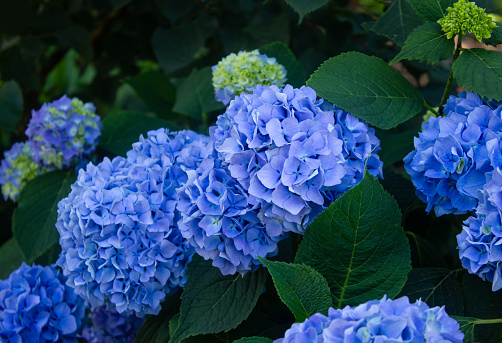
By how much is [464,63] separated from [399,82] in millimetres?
108

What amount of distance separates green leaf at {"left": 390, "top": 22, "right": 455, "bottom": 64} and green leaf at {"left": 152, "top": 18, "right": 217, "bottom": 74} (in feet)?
2.79

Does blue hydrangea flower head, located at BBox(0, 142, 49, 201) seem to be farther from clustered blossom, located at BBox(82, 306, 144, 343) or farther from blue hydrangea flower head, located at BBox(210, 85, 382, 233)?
blue hydrangea flower head, located at BBox(210, 85, 382, 233)

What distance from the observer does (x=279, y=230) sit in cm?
76

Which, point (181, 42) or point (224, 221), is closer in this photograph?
point (224, 221)

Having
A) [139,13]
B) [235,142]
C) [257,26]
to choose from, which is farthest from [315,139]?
[139,13]

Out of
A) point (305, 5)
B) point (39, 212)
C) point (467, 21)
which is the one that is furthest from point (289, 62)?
point (39, 212)

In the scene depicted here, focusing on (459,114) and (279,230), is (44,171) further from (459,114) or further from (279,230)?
(459,114)

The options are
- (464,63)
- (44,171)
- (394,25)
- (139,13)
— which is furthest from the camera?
(139,13)

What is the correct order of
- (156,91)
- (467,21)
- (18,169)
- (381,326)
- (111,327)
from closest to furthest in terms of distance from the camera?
(381,326) → (467,21) → (111,327) → (18,169) → (156,91)

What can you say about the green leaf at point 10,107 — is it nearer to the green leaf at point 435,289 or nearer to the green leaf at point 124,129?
the green leaf at point 124,129

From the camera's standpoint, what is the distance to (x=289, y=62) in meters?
1.15

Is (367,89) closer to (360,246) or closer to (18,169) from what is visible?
(360,246)

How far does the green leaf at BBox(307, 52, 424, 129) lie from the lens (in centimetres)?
85

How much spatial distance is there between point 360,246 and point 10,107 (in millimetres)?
1214
